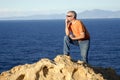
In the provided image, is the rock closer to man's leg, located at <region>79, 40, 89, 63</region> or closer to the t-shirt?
the t-shirt

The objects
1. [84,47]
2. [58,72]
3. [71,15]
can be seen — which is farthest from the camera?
[84,47]

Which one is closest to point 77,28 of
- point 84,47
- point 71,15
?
point 71,15

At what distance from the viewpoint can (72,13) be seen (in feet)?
51.4

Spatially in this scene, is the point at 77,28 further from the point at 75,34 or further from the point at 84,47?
the point at 84,47

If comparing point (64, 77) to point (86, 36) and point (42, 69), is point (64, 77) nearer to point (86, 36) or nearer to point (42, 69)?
point (42, 69)

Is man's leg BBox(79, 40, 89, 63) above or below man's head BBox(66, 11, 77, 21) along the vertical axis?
below

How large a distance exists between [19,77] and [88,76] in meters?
2.65

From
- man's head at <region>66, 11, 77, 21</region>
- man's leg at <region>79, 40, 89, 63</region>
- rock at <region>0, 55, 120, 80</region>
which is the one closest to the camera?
rock at <region>0, 55, 120, 80</region>

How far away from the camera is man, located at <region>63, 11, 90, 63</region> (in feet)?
51.5

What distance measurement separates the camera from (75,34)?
1608cm

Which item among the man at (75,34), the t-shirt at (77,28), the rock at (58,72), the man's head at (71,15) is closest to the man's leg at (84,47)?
the man at (75,34)

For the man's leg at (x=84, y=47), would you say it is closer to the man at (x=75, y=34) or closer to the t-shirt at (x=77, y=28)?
the man at (x=75, y=34)

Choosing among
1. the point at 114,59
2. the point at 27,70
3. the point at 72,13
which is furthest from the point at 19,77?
the point at 114,59

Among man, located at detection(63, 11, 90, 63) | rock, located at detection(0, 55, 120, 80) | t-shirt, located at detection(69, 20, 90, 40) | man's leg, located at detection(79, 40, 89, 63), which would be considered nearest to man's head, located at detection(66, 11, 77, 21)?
man, located at detection(63, 11, 90, 63)
